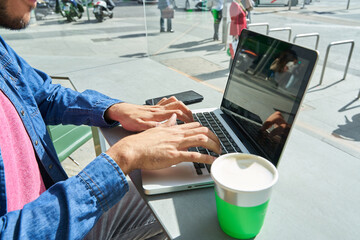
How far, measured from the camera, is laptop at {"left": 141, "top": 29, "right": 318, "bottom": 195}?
0.80 metres

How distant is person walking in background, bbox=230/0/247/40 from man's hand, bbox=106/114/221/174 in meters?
4.47

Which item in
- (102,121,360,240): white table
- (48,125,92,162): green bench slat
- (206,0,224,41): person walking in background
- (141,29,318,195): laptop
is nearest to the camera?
(102,121,360,240): white table

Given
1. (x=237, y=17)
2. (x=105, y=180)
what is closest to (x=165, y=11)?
(x=237, y=17)

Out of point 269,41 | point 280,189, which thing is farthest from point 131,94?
point 280,189

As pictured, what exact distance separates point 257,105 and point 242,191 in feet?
1.55

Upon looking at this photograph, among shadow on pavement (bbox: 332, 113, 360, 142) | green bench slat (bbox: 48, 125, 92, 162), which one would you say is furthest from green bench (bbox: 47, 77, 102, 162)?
shadow on pavement (bbox: 332, 113, 360, 142)

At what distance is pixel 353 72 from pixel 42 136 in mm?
5022

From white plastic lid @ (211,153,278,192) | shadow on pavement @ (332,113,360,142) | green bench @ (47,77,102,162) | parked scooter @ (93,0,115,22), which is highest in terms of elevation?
white plastic lid @ (211,153,278,192)

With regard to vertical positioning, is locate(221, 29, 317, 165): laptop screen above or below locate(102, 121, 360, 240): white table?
above

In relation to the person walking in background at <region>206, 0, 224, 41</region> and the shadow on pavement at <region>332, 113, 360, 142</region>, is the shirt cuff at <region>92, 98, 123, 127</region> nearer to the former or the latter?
the shadow on pavement at <region>332, 113, 360, 142</region>

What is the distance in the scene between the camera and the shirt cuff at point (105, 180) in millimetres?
722

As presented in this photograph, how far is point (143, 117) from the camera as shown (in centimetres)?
112

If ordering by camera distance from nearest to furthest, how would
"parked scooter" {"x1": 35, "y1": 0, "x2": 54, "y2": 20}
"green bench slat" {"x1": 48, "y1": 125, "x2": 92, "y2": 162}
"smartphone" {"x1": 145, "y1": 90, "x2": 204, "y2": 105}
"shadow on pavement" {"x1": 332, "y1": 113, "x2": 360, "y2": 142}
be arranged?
"smartphone" {"x1": 145, "y1": 90, "x2": 204, "y2": 105} < "green bench slat" {"x1": 48, "y1": 125, "x2": 92, "y2": 162} < "shadow on pavement" {"x1": 332, "y1": 113, "x2": 360, "y2": 142} < "parked scooter" {"x1": 35, "y1": 0, "x2": 54, "y2": 20}

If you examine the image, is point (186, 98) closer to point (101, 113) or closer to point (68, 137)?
point (101, 113)
